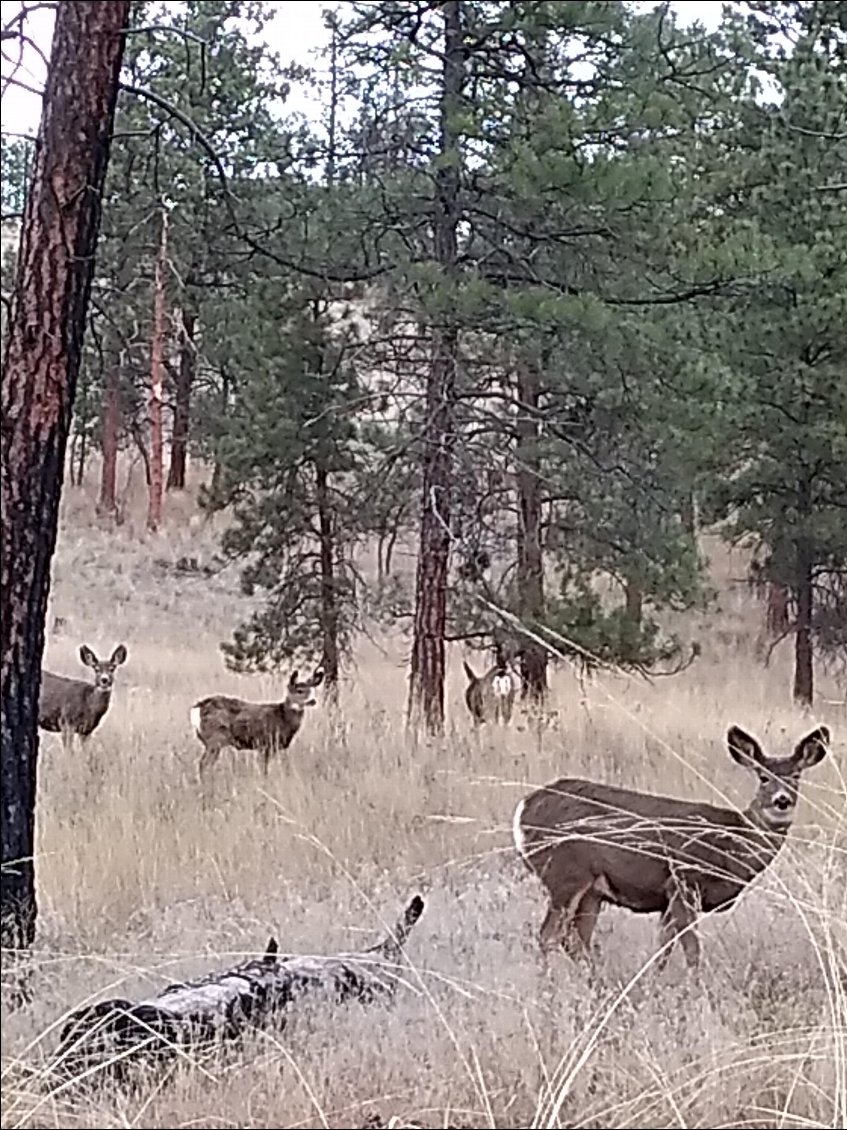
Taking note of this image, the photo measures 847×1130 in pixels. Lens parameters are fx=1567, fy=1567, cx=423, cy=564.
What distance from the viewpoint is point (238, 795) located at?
987cm

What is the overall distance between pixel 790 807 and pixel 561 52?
764 centimetres

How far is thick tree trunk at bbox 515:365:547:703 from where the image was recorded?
13.8 meters

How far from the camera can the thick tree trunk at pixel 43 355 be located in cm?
555

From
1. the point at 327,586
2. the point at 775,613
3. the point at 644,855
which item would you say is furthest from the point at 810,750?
the point at 775,613

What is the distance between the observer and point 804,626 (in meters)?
17.1

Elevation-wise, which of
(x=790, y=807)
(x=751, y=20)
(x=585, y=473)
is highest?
(x=751, y=20)

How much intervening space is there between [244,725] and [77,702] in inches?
72.3

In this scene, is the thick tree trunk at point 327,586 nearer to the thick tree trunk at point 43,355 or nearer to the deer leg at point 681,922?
the deer leg at point 681,922

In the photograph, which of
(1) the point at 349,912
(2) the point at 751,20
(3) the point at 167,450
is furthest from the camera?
(3) the point at 167,450

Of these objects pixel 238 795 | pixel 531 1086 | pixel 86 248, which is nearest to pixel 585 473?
pixel 238 795

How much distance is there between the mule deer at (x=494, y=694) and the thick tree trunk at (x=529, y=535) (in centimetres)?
26

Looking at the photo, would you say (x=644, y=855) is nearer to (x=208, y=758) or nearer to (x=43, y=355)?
(x=43, y=355)

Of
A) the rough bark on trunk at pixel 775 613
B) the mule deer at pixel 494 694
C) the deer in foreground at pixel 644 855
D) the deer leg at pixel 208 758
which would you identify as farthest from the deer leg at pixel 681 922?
the rough bark on trunk at pixel 775 613

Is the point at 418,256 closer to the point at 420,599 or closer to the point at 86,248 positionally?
the point at 420,599
